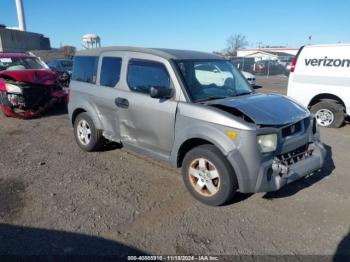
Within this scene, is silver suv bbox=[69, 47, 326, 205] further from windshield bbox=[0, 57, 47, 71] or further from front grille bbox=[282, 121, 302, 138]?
windshield bbox=[0, 57, 47, 71]

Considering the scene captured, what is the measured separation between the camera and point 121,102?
4438mm

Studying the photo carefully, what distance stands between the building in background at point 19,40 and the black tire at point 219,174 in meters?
48.9

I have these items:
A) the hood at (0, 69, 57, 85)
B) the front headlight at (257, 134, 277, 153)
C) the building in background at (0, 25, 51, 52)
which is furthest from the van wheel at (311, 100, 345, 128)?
the building in background at (0, 25, 51, 52)

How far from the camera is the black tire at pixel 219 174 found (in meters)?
3.36

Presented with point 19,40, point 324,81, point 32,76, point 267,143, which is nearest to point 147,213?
point 267,143

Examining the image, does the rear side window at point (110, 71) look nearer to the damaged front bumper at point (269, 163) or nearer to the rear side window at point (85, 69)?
the rear side window at point (85, 69)

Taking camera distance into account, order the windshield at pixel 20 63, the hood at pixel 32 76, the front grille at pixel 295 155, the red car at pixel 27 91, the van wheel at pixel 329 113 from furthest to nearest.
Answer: the windshield at pixel 20 63
the hood at pixel 32 76
the red car at pixel 27 91
the van wheel at pixel 329 113
the front grille at pixel 295 155

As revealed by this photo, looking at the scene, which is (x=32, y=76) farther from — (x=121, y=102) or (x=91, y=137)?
(x=121, y=102)

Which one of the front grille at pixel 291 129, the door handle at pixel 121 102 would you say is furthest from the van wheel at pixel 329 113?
the door handle at pixel 121 102

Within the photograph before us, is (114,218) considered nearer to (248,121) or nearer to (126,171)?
(126,171)

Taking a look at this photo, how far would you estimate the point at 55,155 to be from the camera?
5473mm

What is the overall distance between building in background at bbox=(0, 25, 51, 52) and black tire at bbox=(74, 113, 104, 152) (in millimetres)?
46182

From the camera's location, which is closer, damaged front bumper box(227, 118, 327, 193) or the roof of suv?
damaged front bumper box(227, 118, 327, 193)

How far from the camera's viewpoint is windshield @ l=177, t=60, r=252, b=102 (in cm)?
393
